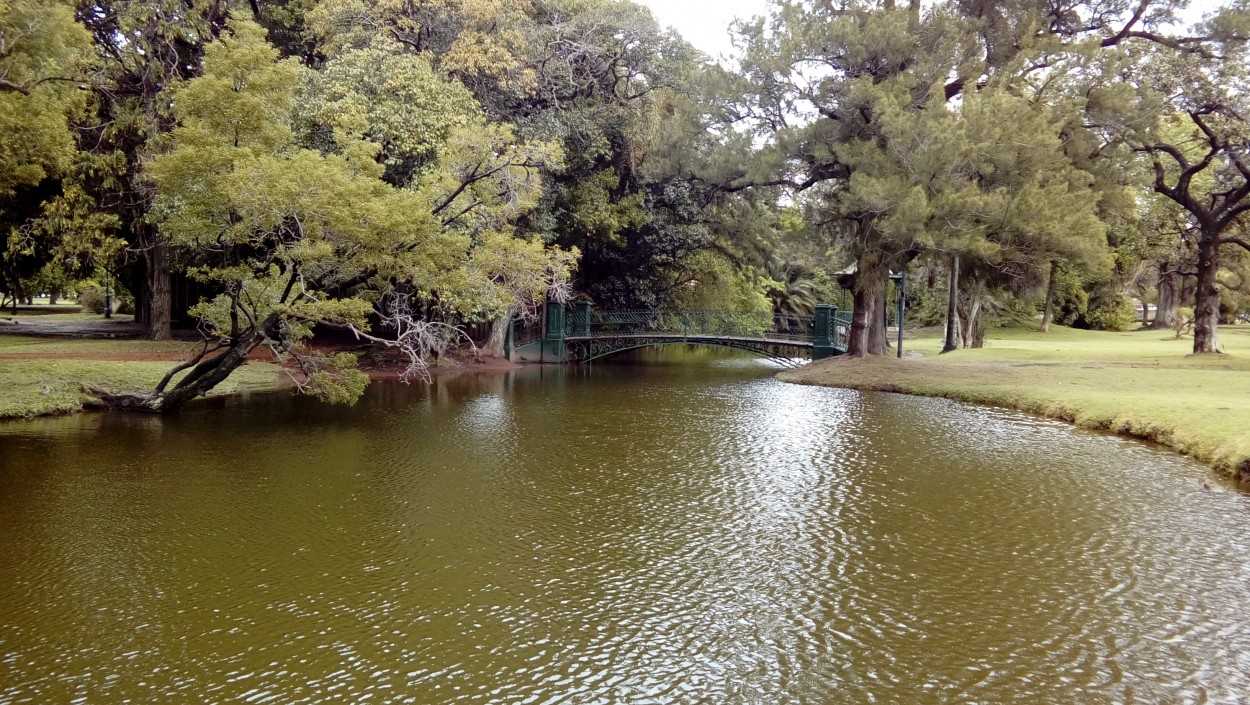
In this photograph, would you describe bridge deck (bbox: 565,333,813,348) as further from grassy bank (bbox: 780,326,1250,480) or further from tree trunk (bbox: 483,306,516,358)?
tree trunk (bbox: 483,306,516,358)

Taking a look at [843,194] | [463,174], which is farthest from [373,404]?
[843,194]

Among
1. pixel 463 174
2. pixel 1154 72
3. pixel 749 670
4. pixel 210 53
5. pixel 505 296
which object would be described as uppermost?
pixel 1154 72

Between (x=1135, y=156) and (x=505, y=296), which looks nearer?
(x=505, y=296)

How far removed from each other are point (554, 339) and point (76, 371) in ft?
48.4

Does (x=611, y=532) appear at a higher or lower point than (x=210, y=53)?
lower

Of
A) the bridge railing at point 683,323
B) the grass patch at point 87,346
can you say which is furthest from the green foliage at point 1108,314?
the grass patch at point 87,346

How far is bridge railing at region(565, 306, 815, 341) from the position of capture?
26.9 m

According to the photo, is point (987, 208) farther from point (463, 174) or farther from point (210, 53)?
point (210, 53)

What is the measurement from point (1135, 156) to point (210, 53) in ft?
74.2

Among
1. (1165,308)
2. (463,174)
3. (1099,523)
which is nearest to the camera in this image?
(1099,523)

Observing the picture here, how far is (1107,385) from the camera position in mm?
17406

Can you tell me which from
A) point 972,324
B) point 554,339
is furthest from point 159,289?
point 972,324

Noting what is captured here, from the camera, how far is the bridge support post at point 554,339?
28.2m

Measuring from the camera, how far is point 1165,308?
43125 millimetres
